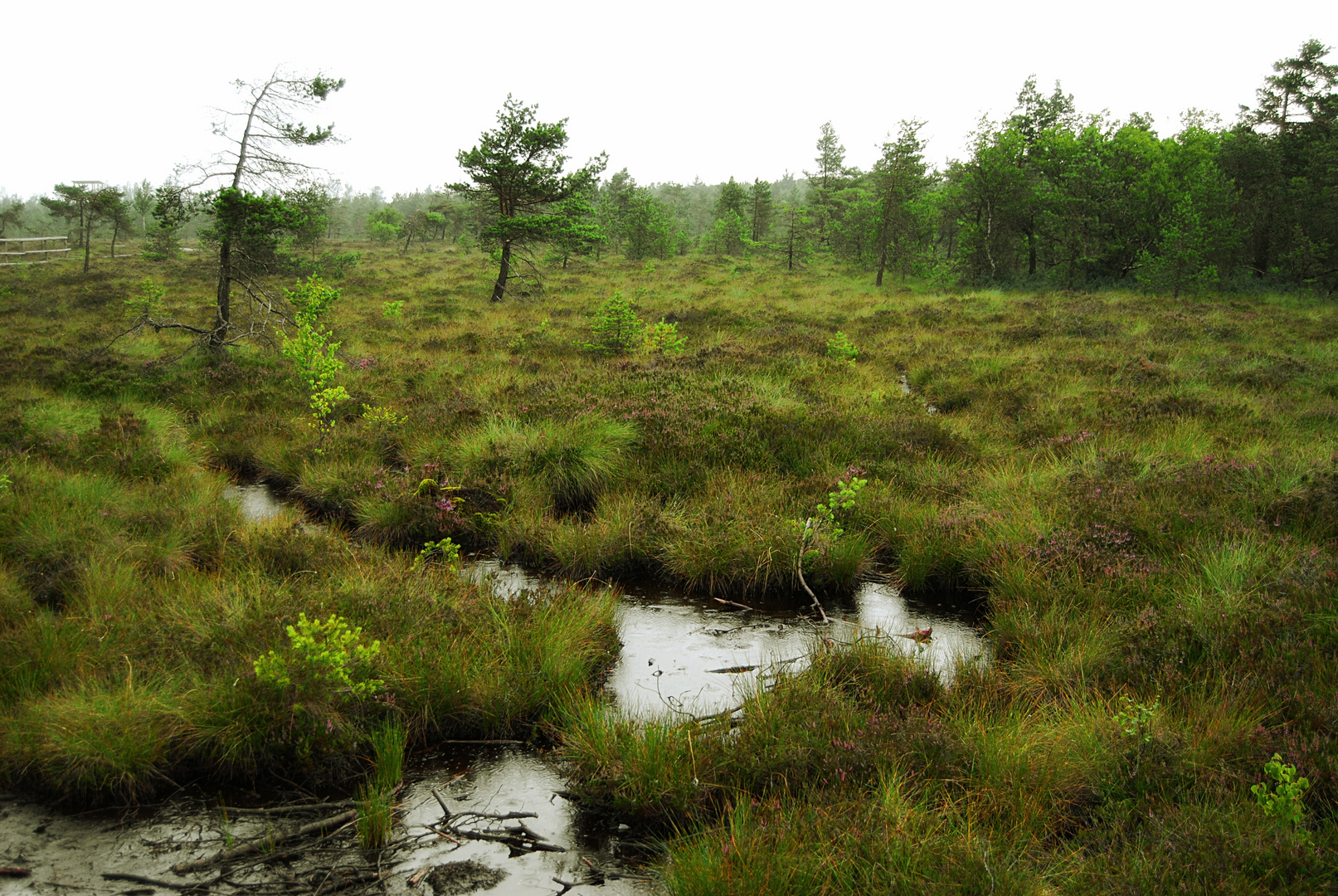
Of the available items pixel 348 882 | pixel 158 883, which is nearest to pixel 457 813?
pixel 348 882

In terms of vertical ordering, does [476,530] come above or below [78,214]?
below

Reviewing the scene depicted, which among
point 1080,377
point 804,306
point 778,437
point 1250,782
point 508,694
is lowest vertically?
point 508,694

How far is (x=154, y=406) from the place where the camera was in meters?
9.82

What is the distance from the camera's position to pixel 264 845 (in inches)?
108

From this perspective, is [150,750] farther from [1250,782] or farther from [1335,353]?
[1335,353]

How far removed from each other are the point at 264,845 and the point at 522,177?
74.4ft

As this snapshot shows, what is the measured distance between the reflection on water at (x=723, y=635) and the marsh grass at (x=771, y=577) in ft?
0.86

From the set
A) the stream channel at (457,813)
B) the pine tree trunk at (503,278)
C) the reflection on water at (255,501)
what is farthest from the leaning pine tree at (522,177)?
the stream channel at (457,813)

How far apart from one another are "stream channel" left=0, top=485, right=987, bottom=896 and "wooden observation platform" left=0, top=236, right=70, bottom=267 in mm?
41189

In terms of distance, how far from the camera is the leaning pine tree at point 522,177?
21.4 metres

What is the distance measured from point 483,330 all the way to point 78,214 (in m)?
33.2

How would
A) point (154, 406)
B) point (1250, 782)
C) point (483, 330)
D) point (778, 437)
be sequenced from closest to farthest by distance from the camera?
point (1250, 782)
point (778, 437)
point (154, 406)
point (483, 330)

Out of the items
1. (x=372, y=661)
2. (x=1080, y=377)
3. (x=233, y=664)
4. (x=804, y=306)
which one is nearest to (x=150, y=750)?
(x=233, y=664)

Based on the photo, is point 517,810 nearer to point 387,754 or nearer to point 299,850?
point 387,754
